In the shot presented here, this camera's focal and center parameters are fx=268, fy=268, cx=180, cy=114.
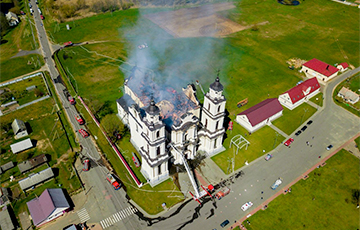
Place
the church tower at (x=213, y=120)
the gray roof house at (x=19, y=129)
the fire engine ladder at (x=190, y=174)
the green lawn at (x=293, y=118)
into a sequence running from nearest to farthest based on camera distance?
the church tower at (x=213, y=120) < the fire engine ladder at (x=190, y=174) < the gray roof house at (x=19, y=129) < the green lawn at (x=293, y=118)

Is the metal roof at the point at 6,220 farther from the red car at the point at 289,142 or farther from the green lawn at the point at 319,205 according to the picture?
the red car at the point at 289,142

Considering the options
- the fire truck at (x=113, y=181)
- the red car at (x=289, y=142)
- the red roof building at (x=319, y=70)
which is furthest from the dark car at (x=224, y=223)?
the red roof building at (x=319, y=70)

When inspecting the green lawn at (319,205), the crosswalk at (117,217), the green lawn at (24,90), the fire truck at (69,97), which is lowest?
the green lawn at (319,205)

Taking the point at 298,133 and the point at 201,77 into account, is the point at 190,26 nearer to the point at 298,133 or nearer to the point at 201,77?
the point at 201,77

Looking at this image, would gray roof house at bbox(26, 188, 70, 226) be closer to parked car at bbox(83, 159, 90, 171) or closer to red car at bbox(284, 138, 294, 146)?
parked car at bbox(83, 159, 90, 171)

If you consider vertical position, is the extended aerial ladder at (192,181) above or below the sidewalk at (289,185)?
above

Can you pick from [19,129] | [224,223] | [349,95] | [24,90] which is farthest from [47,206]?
[349,95]

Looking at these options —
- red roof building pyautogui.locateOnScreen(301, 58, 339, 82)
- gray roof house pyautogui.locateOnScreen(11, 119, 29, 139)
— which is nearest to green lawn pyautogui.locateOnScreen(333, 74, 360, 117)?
red roof building pyautogui.locateOnScreen(301, 58, 339, 82)
